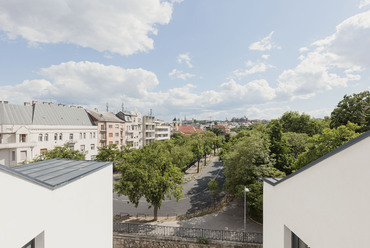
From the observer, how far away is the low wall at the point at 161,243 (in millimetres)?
12198

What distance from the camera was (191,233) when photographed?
13750 mm

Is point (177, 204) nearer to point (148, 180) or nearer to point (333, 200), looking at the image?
point (148, 180)

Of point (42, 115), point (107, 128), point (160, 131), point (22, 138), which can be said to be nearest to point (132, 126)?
point (107, 128)

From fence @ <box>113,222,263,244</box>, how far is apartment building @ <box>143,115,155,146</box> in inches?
1772

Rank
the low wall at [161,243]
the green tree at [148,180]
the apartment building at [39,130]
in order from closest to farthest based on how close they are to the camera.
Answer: the low wall at [161,243] → the green tree at [148,180] → the apartment building at [39,130]

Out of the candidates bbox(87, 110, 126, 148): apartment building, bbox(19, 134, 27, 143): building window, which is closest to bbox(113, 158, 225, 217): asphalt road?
bbox(19, 134, 27, 143): building window

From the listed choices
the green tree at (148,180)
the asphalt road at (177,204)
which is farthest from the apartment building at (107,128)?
the green tree at (148,180)

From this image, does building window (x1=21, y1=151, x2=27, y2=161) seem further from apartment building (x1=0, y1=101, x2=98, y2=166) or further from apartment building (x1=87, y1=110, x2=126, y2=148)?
apartment building (x1=87, y1=110, x2=126, y2=148)

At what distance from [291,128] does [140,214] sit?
3934 centimetres

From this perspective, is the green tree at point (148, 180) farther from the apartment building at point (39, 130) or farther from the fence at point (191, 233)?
the apartment building at point (39, 130)

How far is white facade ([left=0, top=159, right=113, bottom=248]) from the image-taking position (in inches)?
125

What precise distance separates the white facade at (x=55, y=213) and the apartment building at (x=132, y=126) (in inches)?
1616

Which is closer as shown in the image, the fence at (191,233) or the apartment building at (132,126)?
the fence at (191,233)

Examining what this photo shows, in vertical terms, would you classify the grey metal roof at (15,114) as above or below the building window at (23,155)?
above
